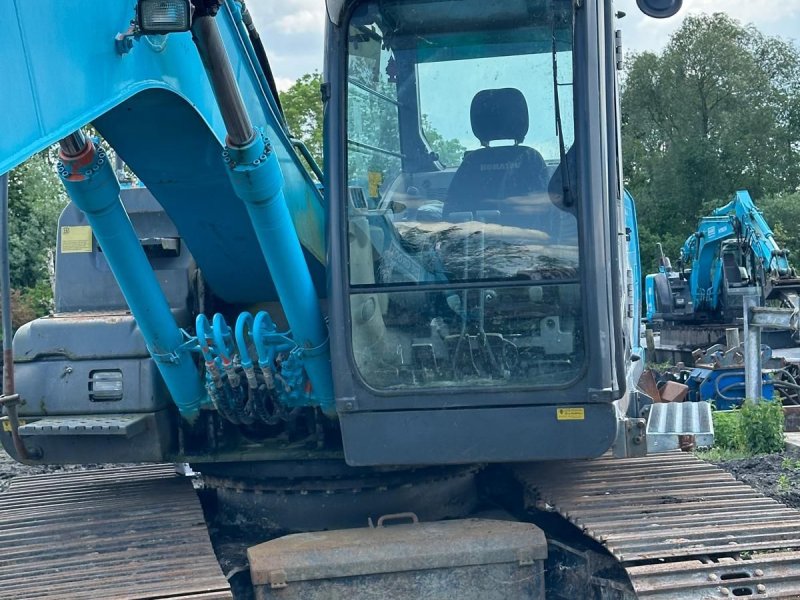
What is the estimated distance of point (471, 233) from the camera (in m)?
3.52

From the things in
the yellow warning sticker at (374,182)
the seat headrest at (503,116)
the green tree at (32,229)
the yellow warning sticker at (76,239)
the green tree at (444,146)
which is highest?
the green tree at (32,229)

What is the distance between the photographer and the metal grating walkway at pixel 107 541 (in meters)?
3.26

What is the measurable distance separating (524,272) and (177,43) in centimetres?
134

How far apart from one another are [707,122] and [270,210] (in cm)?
3103

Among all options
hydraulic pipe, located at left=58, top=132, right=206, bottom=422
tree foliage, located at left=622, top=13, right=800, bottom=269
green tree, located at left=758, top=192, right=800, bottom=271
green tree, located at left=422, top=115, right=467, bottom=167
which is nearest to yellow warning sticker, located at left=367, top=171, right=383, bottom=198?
green tree, located at left=422, top=115, right=467, bottom=167

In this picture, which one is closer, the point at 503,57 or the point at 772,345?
the point at 503,57

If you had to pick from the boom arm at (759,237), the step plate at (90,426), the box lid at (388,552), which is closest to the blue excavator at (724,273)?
the boom arm at (759,237)

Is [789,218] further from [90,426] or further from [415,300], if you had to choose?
[90,426]

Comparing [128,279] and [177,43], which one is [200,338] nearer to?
[128,279]

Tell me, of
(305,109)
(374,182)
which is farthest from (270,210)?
(305,109)

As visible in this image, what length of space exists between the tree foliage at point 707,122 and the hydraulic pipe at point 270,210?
28818 millimetres

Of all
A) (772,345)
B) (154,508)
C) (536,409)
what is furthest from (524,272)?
(772,345)

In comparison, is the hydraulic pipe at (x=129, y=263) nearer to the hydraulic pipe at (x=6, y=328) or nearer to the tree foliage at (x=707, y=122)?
the hydraulic pipe at (x=6, y=328)

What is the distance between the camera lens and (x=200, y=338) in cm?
368
